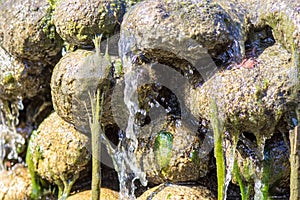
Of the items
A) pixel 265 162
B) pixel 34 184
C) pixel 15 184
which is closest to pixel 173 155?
pixel 265 162

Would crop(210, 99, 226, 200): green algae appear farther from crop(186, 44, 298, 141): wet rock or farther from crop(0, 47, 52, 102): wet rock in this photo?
crop(0, 47, 52, 102): wet rock

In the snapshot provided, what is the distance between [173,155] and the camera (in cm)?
346

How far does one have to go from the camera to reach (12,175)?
4238 millimetres

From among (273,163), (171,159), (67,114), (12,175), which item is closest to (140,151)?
(171,159)

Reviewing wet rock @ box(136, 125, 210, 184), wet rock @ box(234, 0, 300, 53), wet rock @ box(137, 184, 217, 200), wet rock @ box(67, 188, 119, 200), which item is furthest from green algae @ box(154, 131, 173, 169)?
wet rock @ box(234, 0, 300, 53)

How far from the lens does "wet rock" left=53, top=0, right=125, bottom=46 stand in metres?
3.34

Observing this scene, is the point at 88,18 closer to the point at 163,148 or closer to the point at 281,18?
the point at 163,148

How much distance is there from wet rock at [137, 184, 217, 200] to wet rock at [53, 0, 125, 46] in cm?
112

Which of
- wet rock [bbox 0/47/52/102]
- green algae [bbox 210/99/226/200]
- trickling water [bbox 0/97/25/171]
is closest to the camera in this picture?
green algae [bbox 210/99/226/200]

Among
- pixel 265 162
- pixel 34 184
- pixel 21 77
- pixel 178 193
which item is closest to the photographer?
pixel 265 162

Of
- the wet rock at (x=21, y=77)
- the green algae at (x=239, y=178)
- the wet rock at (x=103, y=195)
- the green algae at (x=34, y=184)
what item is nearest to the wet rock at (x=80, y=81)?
the wet rock at (x=21, y=77)

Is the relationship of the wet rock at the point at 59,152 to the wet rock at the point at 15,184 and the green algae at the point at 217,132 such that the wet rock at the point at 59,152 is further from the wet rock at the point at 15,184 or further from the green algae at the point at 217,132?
the green algae at the point at 217,132

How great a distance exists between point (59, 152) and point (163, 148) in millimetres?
837

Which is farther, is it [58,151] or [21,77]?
[21,77]
